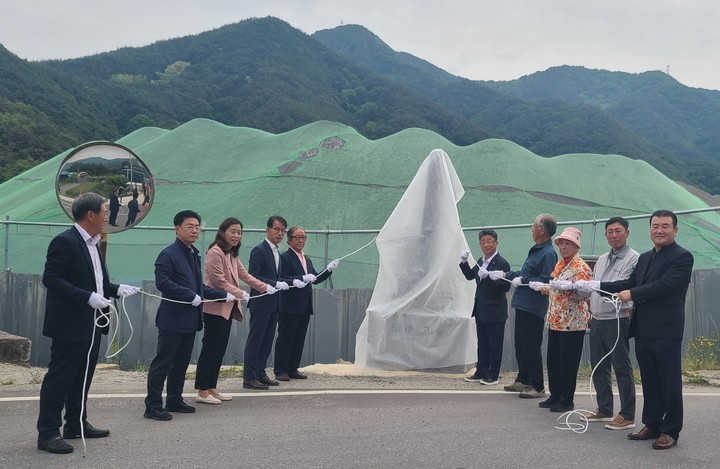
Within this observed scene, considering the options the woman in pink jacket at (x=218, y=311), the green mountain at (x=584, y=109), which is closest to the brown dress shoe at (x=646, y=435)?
the woman in pink jacket at (x=218, y=311)

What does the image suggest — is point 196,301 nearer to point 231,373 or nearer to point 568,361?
point 231,373

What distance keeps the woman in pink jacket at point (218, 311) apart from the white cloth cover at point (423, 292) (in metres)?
2.27

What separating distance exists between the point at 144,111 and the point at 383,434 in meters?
56.6

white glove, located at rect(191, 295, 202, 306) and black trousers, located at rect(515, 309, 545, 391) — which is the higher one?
white glove, located at rect(191, 295, 202, 306)

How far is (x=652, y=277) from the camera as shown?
5809 millimetres

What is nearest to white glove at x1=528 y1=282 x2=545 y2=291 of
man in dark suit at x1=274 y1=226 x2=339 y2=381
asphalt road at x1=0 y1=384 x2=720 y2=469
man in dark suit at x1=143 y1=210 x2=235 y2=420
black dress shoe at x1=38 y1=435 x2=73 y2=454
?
asphalt road at x1=0 y1=384 x2=720 y2=469

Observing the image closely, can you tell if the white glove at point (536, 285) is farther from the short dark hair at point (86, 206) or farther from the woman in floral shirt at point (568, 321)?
the short dark hair at point (86, 206)

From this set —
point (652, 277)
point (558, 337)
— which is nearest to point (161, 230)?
point (558, 337)

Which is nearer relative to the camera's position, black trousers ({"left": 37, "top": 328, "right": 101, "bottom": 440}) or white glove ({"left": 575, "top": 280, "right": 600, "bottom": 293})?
black trousers ({"left": 37, "top": 328, "right": 101, "bottom": 440})

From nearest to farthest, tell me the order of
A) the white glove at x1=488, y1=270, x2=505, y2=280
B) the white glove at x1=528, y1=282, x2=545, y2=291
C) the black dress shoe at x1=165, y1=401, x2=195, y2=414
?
the black dress shoe at x1=165, y1=401, x2=195, y2=414 → the white glove at x1=528, y1=282, x2=545, y2=291 → the white glove at x1=488, y1=270, x2=505, y2=280

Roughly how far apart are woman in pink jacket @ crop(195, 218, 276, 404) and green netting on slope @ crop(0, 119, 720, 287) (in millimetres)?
6427

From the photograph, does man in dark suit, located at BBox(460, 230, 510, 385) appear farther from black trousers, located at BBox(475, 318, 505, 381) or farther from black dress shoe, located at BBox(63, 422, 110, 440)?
black dress shoe, located at BBox(63, 422, 110, 440)

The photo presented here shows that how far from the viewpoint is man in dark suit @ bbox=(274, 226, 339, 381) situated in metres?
8.64

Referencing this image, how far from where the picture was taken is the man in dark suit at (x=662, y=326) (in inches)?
221
